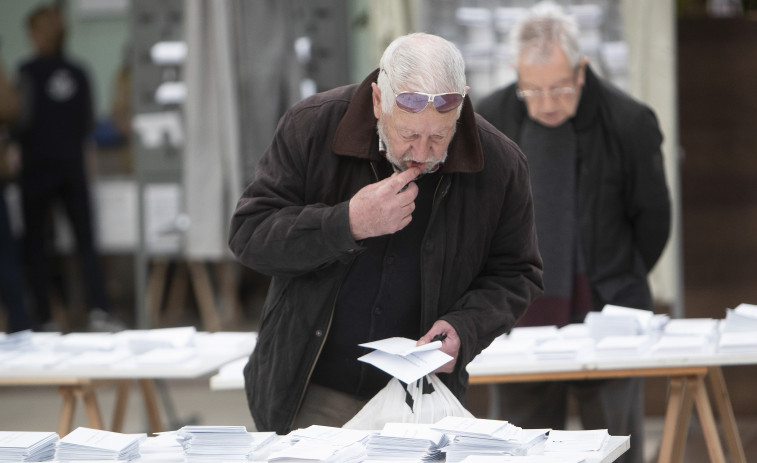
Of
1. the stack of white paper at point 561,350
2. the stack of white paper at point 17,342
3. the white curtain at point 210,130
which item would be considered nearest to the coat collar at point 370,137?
the stack of white paper at point 561,350

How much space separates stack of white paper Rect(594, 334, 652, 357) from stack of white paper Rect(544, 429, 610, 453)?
101 cm

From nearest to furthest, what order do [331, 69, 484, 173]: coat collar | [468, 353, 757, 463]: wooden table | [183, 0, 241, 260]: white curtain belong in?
[331, 69, 484, 173]: coat collar → [468, 353, 757, 463]: wooden table → [183, 0, 241, 260]: white curtain

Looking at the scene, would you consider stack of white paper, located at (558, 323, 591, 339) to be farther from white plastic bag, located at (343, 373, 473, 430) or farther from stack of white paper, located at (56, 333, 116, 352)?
stack of white paper, located at (56, 333, 116, 352)

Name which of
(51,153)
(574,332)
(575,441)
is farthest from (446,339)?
(51,153)

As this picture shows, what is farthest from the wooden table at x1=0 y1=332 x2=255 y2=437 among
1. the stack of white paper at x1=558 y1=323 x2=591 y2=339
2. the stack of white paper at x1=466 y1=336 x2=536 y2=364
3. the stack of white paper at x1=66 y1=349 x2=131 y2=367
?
the stack of white paper at x1=558 y1=323 x2=591 y2=339

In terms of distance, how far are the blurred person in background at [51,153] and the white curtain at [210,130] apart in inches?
68.4

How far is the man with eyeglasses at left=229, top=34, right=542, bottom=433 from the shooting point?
107 inches

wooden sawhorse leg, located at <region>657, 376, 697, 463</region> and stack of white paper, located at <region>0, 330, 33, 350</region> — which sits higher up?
stack of white paper, located at <region>0, 330, 33, 350</region>

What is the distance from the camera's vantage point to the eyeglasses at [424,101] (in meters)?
2.55

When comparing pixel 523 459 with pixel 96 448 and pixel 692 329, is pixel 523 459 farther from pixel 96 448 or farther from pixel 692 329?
pixel 692 329

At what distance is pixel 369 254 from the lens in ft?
9.21

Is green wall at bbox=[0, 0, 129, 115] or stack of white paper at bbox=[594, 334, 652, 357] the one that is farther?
green wall at bbox=[0, 0, 129, 115]

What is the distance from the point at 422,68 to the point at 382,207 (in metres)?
0.34

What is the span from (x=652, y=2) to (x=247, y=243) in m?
3.44
